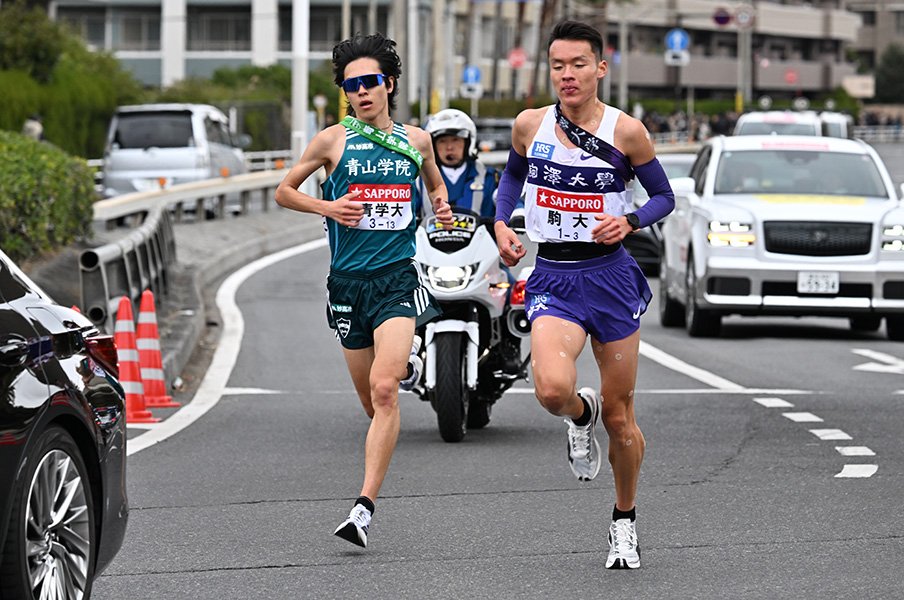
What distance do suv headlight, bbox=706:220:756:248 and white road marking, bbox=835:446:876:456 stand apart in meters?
7.18

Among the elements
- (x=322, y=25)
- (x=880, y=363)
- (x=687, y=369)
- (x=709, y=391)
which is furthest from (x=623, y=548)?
(x=322, y=25)

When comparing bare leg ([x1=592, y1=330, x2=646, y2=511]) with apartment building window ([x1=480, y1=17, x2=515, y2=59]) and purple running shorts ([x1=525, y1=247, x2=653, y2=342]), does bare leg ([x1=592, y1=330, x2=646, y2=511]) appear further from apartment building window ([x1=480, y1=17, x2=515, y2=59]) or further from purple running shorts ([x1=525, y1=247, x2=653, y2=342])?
apartment building window ([x1=480, y1=17, x2=515, y2=59])

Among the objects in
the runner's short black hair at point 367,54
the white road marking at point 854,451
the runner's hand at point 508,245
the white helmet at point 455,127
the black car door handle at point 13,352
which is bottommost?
the white road marking at point 854,451

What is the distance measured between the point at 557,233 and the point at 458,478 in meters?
2.38

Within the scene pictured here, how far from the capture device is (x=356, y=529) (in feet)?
24.7

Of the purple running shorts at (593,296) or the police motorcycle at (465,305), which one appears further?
the police motorcycle at (465,305)

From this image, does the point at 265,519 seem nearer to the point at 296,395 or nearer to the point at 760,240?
the point at 296,395

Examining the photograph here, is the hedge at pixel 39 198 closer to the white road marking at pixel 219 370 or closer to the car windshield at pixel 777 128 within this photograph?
the white road marking at pixel 219 370

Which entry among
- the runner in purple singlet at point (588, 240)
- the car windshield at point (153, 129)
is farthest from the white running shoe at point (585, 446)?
the car windshield at point (153, 129)

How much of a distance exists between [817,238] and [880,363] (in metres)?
2.08

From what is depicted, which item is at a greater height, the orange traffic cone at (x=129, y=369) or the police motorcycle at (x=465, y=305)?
the police motorcycle at (x=465, y=305)

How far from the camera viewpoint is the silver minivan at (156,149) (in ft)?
113

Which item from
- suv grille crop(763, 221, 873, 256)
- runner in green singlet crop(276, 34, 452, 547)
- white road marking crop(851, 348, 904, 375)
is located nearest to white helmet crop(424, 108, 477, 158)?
runner in green singlet crop(276, 34, 452, 547)

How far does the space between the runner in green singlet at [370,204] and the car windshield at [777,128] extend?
78.7 feet
